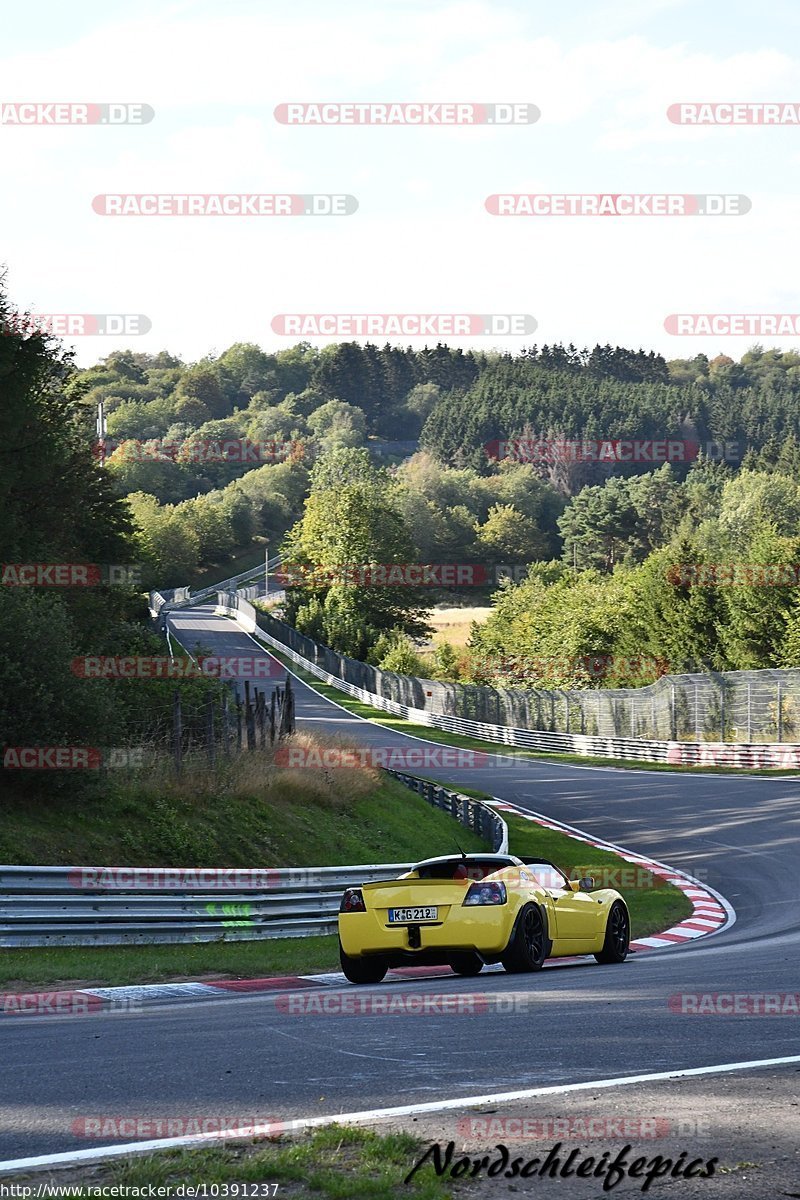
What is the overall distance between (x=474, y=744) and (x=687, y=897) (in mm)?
39151

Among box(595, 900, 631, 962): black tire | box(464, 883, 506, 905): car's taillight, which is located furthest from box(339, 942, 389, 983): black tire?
box(595, 900, 631, 962): black tire

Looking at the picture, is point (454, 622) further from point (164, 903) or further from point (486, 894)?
point (486, 894)

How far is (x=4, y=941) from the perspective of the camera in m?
13.7

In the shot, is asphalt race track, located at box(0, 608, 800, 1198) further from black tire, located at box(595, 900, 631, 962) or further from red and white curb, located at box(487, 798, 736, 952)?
red and white curb, located at box(487, 798, 736, 952)

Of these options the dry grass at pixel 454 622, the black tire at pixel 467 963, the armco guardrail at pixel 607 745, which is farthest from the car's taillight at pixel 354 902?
the dry grass at pixel 454 622

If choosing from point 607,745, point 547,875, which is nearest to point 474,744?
point 607,745

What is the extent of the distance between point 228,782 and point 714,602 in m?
49.6

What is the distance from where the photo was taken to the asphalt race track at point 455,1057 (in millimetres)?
5699

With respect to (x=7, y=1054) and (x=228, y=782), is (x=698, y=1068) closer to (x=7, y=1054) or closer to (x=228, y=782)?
(x=7, y=1054)

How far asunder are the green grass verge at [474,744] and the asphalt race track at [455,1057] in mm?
31261

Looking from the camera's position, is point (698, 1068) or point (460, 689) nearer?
point (698, 1068)

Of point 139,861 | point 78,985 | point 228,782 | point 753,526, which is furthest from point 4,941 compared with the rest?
point 753,526

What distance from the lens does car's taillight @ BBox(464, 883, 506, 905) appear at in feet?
37.3

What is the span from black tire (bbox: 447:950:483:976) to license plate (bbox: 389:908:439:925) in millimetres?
405
